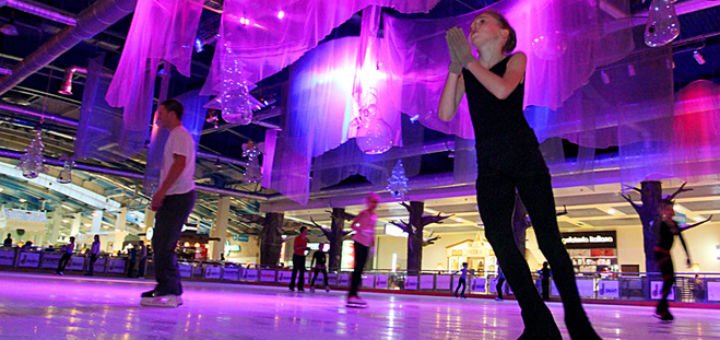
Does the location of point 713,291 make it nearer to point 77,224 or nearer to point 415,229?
point 415,229

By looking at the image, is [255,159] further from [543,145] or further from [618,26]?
[618,26]

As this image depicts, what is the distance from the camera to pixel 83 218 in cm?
4131

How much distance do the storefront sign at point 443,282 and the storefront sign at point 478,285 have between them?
0.84m

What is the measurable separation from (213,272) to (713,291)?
14.9 m

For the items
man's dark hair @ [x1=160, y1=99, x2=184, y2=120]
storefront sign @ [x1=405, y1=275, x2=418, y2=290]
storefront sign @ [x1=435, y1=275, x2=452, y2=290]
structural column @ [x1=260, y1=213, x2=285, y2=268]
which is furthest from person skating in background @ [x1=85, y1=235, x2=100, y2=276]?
man's dark hair @ [x1=160, y1=99, x2=184, y2=120]

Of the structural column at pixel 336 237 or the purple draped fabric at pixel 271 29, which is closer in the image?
the purple draped fabric at pixel 271 29

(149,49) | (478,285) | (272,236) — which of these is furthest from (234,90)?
(272,236)

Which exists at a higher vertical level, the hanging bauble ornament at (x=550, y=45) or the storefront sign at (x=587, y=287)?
the hanging bauble ornament at (x=550, y=45)

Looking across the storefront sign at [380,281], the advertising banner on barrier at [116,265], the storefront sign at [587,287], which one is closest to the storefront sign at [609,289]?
the storefront sign at [587,287]

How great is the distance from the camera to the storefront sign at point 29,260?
672 inches

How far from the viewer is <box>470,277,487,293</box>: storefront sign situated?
Answer: 51.9ft

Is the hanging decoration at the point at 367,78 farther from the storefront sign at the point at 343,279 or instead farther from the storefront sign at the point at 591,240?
the storefront sign at the point at 591,240

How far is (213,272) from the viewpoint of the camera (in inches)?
755

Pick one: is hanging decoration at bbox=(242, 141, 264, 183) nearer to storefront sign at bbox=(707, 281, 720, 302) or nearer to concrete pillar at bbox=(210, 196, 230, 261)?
storefront sign at bbox=(707, 281, 720, 302)
